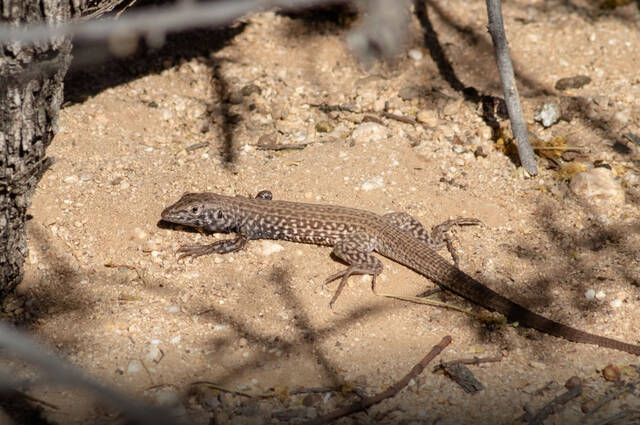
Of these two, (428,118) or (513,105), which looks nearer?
(513,105)

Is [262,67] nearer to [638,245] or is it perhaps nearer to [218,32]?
[218,32]

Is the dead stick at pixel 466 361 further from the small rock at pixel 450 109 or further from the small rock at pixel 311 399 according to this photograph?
the small rock at pixel 450 109

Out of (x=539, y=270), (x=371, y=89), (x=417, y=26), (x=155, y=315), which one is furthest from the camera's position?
(x=417, y=26)

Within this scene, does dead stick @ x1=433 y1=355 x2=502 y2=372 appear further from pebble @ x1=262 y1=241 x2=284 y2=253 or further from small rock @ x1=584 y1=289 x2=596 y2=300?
pebble @ x1=262 y1=241 x2=284 y2=253

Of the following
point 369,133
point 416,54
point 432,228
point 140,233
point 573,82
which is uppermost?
point 416,54

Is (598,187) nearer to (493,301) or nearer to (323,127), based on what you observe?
(493,301)

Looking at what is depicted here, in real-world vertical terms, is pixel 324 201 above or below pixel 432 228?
above

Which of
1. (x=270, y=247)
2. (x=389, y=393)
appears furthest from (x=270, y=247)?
(x=389, y=393)

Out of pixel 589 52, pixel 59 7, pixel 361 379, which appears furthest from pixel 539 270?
pixel 59 7
